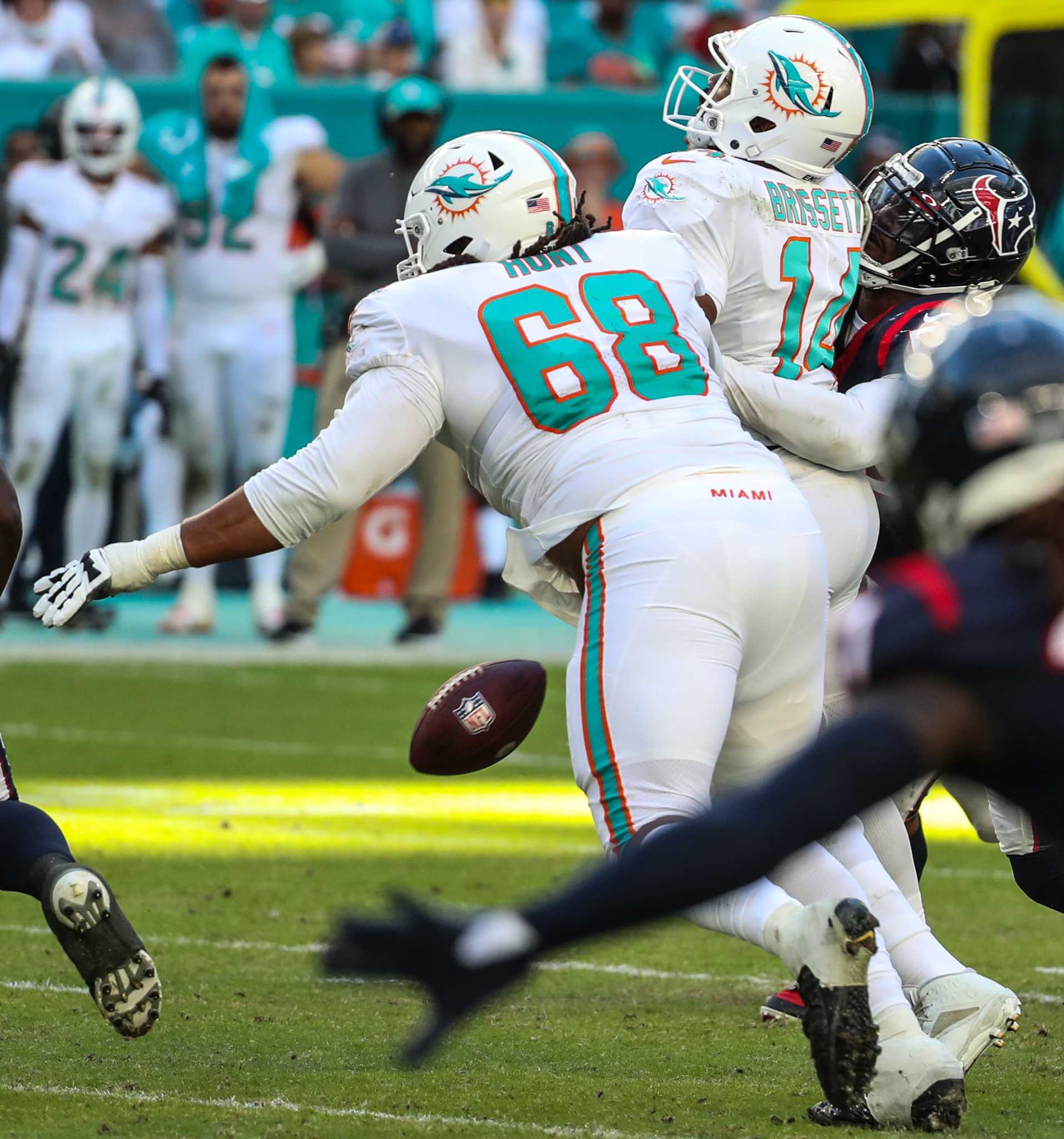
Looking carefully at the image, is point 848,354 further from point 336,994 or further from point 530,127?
point 530,127

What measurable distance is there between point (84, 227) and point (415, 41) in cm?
380

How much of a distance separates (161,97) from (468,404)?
879 cm

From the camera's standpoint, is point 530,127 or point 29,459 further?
point 530,127

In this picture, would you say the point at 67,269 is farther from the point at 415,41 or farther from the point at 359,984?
the point at 359,984

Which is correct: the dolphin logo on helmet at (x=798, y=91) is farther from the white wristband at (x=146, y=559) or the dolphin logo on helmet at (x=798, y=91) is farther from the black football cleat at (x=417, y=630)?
the black football cleat at (x=417, y=630)

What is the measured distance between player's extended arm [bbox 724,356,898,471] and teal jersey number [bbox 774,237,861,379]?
0.11 metres

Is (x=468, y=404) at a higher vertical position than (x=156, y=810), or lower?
higher

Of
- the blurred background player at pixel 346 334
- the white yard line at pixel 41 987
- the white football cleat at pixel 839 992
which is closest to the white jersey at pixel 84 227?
the blurred background player at pixel 346 334

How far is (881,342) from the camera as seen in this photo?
4277mm

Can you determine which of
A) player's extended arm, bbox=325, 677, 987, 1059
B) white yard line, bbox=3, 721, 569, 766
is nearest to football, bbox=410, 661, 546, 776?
player's extended arm, bbox=325, 677, 987, 1059

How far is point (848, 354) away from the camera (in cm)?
442

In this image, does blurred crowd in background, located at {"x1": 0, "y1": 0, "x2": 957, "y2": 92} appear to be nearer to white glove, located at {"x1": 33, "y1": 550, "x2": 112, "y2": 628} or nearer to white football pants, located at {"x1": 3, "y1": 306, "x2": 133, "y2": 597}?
white football pants, located at {"x1": 3, "y1": 306, "x2": 133, "y2": 597}

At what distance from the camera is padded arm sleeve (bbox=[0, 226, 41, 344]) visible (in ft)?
33.3

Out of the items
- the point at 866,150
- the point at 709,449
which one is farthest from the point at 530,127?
the point at 709,449
